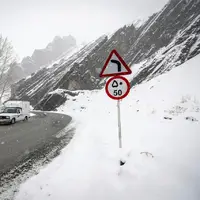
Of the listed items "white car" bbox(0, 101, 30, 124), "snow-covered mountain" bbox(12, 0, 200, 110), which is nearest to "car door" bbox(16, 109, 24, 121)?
"white car" bbox(0, 101, 30, 124)

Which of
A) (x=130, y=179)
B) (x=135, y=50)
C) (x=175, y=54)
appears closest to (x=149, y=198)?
(x=130, y=179)

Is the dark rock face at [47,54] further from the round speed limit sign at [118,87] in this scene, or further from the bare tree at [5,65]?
the round speed limit sign at [118,87]

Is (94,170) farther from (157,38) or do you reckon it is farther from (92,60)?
(92,60)

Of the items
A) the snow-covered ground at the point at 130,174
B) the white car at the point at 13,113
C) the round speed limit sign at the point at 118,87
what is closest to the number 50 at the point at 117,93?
the round speed limit sign at the point at 118,87

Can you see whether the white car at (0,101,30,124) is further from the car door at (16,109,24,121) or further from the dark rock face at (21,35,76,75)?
the dark rock face at (21,35,76,75)

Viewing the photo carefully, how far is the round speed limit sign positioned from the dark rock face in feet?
376

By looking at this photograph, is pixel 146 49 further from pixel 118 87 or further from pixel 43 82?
pixel 118 87

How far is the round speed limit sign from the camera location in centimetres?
411

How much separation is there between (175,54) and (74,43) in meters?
123

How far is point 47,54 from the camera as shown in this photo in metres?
117

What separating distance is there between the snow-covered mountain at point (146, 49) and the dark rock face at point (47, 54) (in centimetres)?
4814

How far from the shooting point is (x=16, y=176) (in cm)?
385

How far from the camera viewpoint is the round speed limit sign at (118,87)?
4.11m

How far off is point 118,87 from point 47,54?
408 ft
